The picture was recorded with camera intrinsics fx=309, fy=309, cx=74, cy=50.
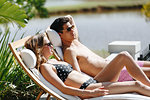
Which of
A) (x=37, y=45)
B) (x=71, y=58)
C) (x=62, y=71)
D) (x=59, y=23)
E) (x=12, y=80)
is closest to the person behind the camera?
(x=37, y=45)

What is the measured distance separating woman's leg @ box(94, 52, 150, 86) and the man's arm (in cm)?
32

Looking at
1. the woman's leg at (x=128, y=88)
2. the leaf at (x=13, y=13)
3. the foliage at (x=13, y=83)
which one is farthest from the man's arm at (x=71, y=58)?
the leaf at (x=13, y=13)

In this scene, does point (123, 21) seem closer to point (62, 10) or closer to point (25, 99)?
point (62, 10)

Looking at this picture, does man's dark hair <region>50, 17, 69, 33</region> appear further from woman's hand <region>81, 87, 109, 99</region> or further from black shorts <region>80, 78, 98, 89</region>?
woman's hand <region>81, 87, 109, 99</region>

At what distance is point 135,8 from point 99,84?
2224 cm

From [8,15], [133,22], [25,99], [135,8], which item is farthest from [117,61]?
[135,8]

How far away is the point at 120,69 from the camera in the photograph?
3.12m

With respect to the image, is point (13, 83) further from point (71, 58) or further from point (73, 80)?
point (73, 80)

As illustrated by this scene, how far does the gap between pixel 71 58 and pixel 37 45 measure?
542 millimetres

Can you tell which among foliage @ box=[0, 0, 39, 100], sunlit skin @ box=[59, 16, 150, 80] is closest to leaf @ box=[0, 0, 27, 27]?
foliage @ box=[0, 0, 39, 100]

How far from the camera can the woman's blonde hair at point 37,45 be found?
3.03 metres

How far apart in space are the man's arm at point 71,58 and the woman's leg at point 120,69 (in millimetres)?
315

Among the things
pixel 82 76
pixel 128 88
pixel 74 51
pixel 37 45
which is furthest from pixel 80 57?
pixel 128 88

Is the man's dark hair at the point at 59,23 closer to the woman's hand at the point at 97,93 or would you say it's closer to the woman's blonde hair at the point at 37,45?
the woman's blonde hair at the point at 37,45
